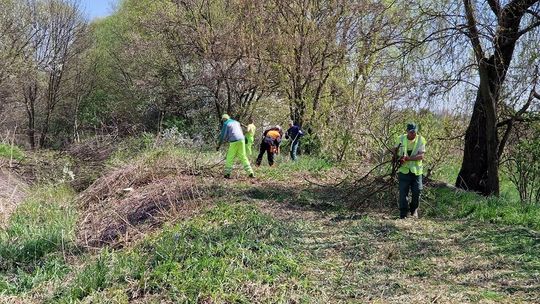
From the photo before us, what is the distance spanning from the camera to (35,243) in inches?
303

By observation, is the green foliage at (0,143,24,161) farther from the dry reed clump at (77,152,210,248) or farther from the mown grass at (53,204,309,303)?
the mown grass at (53,204,309,303)

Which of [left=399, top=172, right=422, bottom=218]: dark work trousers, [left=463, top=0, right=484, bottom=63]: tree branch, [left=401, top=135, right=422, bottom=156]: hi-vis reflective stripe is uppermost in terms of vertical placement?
[left=463, top=0, right=484, bottom=63]: tree branch

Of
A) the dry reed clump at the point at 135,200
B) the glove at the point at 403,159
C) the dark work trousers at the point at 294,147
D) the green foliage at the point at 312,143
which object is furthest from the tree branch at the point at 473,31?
the green foliage at the point at 312,143

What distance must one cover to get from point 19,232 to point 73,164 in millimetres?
5778

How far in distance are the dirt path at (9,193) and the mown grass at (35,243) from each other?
5.9 inches

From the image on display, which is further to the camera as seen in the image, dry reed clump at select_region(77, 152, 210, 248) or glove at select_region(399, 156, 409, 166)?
glove at select_region(399, 156, 409, 166)

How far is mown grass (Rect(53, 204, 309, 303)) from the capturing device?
493 centimetres

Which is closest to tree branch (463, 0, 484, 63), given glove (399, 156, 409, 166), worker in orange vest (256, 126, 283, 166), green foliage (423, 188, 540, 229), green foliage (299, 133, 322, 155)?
green foliage (423, 188, 540, 229)

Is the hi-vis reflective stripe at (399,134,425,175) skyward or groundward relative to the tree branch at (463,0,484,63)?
groundward

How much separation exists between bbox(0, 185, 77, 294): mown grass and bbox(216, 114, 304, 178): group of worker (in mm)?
3583

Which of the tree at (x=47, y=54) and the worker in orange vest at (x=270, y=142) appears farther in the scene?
the tree at (x=47, y=54)

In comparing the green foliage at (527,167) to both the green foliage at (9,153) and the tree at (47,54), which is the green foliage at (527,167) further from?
the tree at (47,54)

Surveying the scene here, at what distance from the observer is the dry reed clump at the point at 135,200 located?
8.23m

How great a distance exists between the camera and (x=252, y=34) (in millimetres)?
19094
